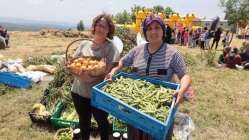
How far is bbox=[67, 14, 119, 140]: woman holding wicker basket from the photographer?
4055 millimetres

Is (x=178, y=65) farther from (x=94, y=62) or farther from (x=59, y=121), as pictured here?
(x=59, y=121)

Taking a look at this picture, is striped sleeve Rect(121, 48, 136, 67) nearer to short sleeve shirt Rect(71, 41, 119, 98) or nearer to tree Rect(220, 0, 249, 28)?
short sleeve shirt Rect(71, 41, 119, 98)

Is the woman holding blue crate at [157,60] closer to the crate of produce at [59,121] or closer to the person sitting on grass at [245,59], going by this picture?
the crate of produce at [59,121]

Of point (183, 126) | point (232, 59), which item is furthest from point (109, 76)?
point (232, 59)

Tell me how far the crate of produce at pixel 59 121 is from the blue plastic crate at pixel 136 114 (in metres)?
2.46

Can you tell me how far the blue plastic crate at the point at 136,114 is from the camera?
306 centimetres

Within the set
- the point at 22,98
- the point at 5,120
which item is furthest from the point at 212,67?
the point at 5,120

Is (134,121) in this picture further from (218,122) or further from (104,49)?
(218,122)

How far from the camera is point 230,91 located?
10164mm

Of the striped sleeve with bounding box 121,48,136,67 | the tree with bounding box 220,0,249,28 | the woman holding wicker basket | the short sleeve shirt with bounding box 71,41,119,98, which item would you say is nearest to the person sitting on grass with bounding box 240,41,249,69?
the woman holding wicker basket

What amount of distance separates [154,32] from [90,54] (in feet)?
3.40

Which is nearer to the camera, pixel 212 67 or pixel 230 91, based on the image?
pixel 230 91

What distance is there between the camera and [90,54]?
4.33 metres

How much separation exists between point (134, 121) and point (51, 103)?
4256 mm
